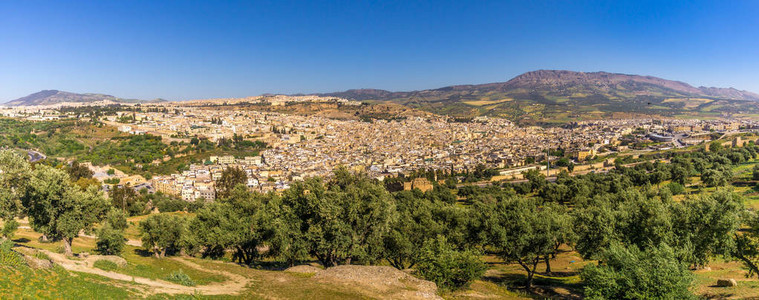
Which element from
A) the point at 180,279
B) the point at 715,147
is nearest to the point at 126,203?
the point at 180,279

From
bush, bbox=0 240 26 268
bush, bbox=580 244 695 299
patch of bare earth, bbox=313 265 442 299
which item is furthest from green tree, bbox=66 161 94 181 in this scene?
bush, bbox=580 244 695 299

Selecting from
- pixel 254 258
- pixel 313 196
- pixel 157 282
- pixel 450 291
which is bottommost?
pixel 254 258

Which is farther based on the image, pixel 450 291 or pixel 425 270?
pixel 425 270

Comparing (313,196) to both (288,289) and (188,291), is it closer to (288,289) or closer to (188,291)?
(288,289)

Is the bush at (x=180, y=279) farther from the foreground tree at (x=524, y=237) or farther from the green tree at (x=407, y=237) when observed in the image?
the foreground tree at (x=524, y=237)

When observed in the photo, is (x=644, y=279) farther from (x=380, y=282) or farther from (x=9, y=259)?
(x=9, y=259)

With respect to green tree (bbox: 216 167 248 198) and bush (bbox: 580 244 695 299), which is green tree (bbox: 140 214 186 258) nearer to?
bush (bbox: 580 244 695 299)

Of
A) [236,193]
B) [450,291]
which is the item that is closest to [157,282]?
[450,291]
